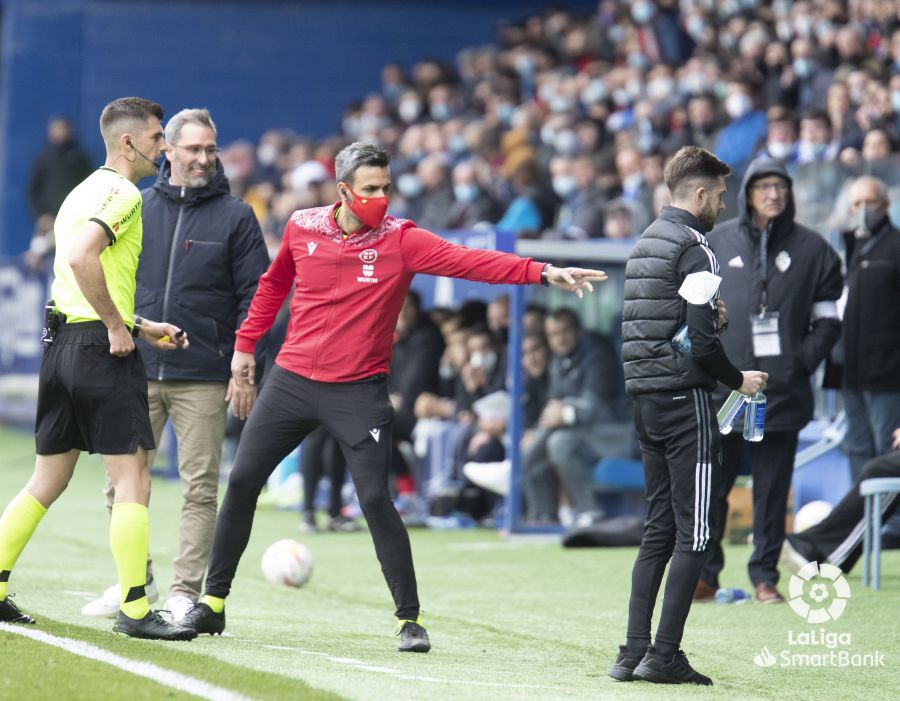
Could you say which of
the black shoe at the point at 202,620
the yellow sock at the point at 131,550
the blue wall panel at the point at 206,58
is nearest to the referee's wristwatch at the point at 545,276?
the yellow sock at the point at 131,550

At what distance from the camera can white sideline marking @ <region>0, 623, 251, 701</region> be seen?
5.30 m

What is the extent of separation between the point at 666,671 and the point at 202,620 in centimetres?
194

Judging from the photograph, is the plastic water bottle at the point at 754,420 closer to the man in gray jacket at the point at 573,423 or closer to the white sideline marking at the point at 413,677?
the white sideline marking at the point at 413,677

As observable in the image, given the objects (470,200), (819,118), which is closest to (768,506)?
(819,118)

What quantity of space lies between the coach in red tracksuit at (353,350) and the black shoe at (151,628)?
10 centimetres

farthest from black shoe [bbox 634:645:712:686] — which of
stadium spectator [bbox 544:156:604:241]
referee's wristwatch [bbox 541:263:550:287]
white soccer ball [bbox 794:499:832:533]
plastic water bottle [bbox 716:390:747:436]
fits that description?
stadium spectator [bbox 544:156:604:241]

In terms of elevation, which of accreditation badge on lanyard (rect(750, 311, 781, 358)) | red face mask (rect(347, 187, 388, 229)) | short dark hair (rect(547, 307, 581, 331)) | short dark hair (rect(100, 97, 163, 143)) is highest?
short dark hair (rect(100, 97, 163, 143))

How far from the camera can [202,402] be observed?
7285mm

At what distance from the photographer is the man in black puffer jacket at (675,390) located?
6070 millimetres

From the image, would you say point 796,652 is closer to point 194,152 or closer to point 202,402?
point 202,402

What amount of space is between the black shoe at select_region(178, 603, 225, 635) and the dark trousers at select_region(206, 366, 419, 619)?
78mm

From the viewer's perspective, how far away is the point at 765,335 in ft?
28.0

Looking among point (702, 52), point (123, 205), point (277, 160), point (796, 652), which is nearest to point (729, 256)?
point (796, 652)

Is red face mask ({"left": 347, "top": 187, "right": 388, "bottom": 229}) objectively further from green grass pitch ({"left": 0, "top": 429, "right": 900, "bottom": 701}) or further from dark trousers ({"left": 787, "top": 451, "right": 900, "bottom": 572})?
dark trousers ({"left": 787, "top": 451, "right": 900, "bottom": 572})
